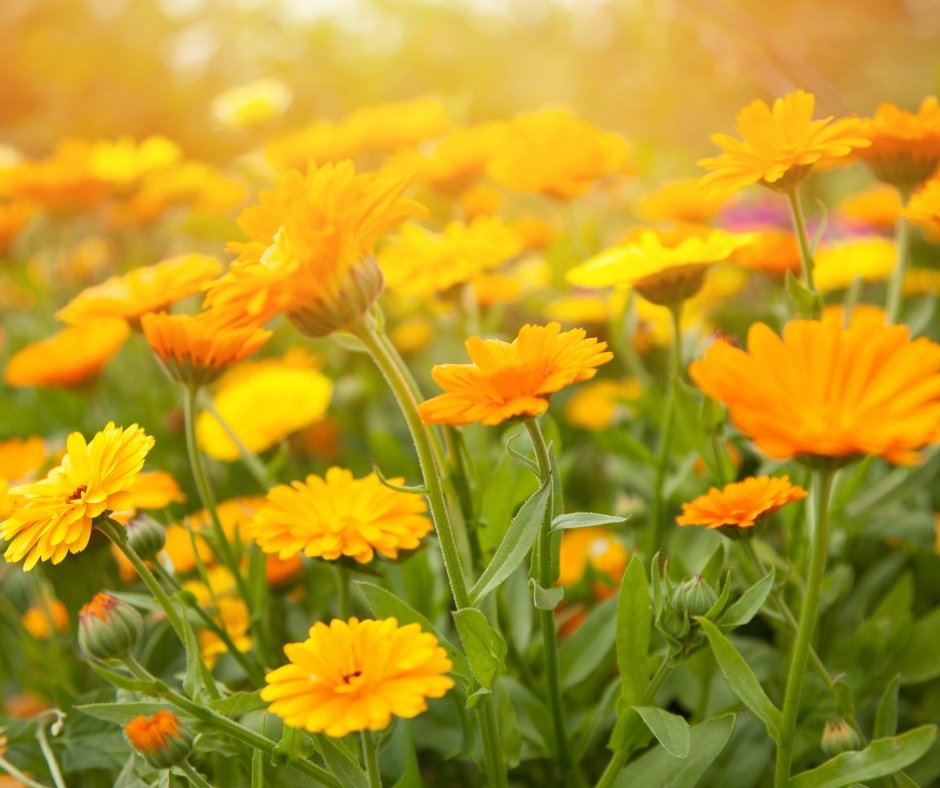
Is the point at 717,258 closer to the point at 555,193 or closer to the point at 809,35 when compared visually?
the point at 555,193

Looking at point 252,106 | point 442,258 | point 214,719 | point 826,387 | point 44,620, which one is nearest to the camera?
point 826,387

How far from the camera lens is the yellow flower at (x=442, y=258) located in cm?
84

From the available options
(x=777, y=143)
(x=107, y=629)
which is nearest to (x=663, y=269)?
(x=777, y=143)

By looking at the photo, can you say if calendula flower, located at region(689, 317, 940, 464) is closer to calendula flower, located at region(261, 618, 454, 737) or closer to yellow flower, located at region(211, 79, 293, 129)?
calendula flower, located at region(261, 618, 454, 737)

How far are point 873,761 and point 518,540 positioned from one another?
0.23 metres

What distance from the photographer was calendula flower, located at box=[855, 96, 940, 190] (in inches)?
28.0

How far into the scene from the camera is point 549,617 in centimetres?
64

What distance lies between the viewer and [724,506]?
0.58 m

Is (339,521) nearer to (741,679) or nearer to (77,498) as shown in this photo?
(77,498)

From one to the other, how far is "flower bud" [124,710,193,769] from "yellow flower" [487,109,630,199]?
65cm

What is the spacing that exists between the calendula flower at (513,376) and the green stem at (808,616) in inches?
4.9

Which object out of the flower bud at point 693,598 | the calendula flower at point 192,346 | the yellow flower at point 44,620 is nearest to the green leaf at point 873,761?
the flower bud at point 693,598

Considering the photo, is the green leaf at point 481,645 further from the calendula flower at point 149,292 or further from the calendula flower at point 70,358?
the calendula flower at point 70,358

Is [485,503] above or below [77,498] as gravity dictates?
below
